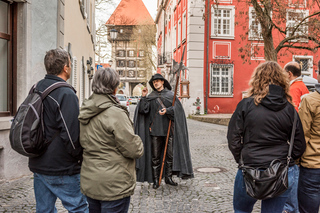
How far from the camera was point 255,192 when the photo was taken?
3049mm

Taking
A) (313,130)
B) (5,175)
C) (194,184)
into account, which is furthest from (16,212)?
(313,130)

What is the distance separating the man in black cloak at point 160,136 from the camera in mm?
6262

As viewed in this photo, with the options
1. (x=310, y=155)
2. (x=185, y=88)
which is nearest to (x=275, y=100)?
(x=310, y=155)

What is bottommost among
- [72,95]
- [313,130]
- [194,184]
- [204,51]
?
[194,184]

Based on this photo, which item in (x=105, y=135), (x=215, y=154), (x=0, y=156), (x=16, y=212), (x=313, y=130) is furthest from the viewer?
(x=215, y=154)

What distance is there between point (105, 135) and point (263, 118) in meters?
1.32

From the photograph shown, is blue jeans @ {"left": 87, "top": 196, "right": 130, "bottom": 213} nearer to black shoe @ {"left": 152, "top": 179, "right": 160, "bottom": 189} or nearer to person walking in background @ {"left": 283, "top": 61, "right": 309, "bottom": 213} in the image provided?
person walking in background @ {"left": 283, "top": 61, "right": 309, "bottom": 213}

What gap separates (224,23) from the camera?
24.9 m

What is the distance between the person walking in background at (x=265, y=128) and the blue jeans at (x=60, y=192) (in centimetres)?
141

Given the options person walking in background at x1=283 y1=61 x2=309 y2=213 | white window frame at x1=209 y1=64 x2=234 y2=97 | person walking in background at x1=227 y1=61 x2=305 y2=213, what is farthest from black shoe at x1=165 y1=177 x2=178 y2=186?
white window frame at x1=209 y1=64 x2=234 y2=97

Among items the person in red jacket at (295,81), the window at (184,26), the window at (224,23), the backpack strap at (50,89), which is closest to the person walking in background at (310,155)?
the person in red jacket at (295,81)

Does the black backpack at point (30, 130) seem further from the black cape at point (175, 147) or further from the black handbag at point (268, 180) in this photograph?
the black cape at point (175, 147)

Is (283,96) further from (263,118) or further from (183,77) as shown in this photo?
(183,77)

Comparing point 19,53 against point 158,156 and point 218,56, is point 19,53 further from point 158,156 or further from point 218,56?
point 218,56
